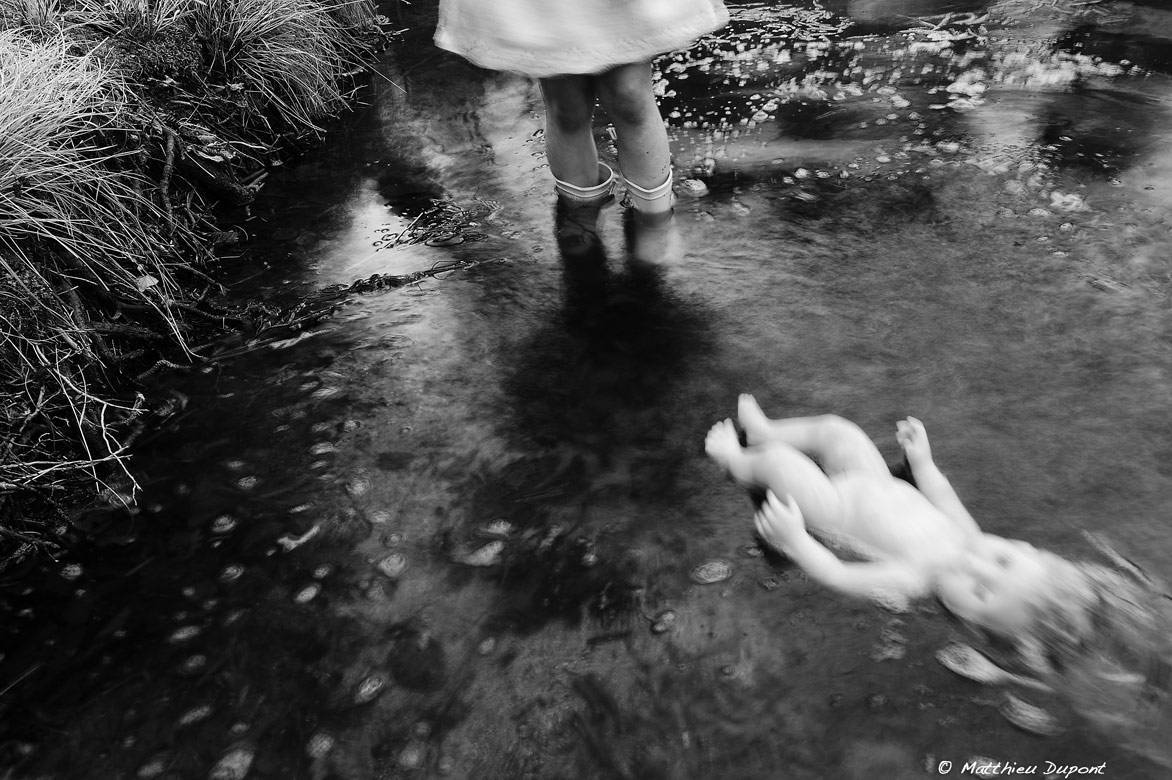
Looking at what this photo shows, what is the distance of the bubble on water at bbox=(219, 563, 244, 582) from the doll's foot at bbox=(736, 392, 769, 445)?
1.52 meters

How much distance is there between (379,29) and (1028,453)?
626 centimetres

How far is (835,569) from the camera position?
78.5 inches

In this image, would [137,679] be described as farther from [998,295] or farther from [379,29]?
[379,29]

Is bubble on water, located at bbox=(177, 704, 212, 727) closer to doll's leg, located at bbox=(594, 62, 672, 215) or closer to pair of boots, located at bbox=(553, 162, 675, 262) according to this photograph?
pair of boots, located at bbox=(553, 162, 675, 262)

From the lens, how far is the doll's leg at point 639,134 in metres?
2.88

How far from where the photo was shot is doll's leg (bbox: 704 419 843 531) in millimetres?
2186

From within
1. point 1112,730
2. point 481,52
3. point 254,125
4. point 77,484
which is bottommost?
point 1112,730

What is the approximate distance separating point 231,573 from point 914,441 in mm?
1930

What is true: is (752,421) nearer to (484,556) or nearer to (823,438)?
(823,438)

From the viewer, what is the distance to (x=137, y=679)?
201 centimetres

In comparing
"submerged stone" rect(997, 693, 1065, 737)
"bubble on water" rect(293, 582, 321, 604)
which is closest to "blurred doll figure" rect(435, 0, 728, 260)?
"bubble on water" rect(293, 582, 321, 604)

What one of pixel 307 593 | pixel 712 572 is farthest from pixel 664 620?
pixel 307 593

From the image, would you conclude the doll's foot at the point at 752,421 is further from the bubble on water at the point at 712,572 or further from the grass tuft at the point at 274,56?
the grass tuft at the point at 274,56

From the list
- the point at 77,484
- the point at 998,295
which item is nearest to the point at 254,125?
the point at 77,484
